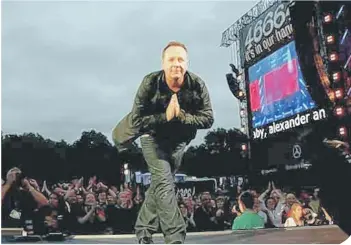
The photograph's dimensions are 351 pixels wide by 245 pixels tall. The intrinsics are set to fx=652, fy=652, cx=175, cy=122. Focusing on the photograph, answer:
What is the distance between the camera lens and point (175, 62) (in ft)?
15.7

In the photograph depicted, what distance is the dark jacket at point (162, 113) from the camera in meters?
4.77

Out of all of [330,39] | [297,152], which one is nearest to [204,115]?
[297,152]

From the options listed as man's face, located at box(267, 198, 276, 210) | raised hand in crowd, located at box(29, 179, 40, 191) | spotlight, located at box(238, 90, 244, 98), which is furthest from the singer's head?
raised hand in crowd, located at box(29, 179, 40, 191)

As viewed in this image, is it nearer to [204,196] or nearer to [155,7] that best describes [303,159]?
[204,196]

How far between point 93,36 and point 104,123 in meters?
0.64

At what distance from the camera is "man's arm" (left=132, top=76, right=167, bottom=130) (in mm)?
4762

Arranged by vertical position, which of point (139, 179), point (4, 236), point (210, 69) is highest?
point (210, 69)

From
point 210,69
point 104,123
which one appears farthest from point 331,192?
point 104,123

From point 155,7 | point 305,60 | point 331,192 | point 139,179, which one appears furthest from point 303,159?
point 155,7

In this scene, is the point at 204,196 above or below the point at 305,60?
below

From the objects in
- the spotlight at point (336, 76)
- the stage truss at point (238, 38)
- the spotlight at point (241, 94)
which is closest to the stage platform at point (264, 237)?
the stage truss at point (238, 38)

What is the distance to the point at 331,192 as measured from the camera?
4828mm

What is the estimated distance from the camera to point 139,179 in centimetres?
478

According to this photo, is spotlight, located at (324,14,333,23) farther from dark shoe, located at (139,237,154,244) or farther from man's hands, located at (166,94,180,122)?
dark shoe, located at (139,237,154,244)
